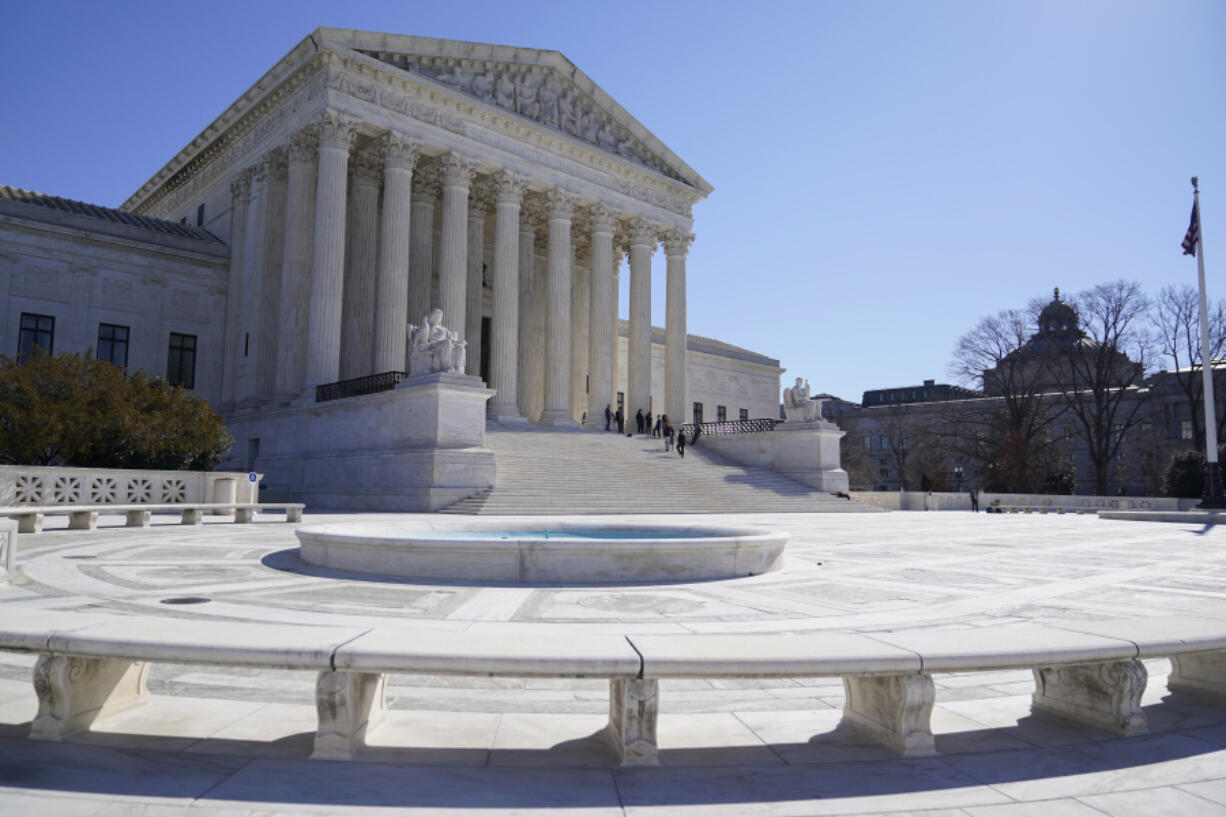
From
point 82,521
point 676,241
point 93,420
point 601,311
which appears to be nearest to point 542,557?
point 82,521

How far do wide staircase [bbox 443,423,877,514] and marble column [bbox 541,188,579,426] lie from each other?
9.47 ft

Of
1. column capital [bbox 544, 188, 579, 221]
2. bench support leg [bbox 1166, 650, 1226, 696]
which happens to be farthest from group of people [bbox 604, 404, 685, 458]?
bench support leg [bbox 1166, 650, 1226, 696]

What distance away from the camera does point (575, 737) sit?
4672 mm

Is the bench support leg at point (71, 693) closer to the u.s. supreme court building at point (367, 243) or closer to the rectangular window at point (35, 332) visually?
the u.s. supreme court building at point (367, 243)

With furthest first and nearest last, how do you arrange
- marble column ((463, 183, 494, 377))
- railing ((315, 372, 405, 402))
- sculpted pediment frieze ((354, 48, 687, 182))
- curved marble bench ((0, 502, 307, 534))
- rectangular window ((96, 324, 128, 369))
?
marble column ((463, 183, 494, 377)) → rectangular window ((96, 324, 128, 369)) → sculpted pediment frieze ((354, 48, 687, 182)) → railing ((315, 372, 405, 402)) → curved marble bench ((0, 502, 307, 534))

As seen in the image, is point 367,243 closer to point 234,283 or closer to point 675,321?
point 234,283

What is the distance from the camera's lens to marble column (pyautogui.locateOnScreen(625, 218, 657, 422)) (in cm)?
4438

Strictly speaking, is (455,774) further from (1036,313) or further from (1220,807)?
(1036,313)

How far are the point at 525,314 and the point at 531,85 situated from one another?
40.3 ft

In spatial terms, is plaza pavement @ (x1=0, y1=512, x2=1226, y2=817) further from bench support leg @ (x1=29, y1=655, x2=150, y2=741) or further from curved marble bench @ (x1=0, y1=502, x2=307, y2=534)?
curved marble bench @ (x1=0, y1=502, x2=307, y2=534)

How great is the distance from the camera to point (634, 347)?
4444 cm

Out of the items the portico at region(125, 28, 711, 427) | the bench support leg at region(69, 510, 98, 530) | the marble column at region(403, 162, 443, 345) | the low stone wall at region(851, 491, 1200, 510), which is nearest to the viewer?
the bench support leg at region(69, 510, 98, 530)

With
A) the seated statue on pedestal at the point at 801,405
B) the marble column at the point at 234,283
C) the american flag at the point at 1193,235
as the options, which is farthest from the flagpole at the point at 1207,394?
the marble column at the point at 234,283

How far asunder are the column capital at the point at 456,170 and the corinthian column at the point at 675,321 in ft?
45.3
